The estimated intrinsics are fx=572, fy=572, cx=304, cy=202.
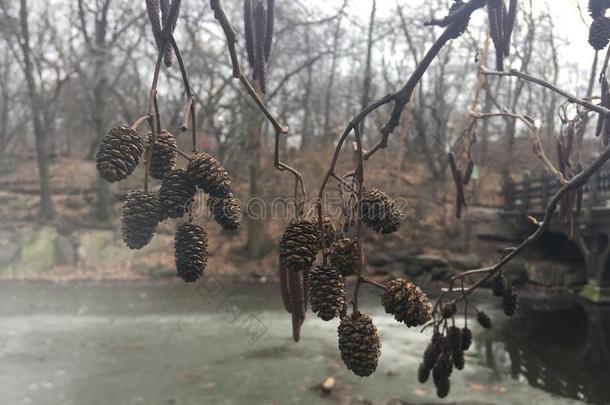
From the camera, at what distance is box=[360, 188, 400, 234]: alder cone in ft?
3.47

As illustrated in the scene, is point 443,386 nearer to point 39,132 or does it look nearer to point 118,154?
point 118,154

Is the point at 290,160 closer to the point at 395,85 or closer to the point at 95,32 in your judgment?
the point at 395,85

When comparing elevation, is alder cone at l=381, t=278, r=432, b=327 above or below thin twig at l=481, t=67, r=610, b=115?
below

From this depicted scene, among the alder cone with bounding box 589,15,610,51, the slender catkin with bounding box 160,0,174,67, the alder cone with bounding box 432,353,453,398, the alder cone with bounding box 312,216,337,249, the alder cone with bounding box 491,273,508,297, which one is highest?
the alder cone with bounding box 589,15,610,51

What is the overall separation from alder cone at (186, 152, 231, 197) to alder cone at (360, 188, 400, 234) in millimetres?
257

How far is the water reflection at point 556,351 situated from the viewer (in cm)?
792

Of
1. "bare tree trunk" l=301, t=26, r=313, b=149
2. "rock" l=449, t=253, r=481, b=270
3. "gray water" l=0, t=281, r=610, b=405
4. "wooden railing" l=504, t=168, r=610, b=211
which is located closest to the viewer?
"gray water" l=0, t=281, r=610, b=405

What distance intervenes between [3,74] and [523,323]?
→ 88.9 feet

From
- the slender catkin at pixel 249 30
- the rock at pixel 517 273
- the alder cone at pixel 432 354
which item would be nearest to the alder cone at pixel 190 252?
the slender catkin at pixel 249 30

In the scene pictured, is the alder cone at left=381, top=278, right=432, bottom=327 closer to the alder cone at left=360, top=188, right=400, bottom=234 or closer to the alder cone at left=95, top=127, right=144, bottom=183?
the alder cone at left=360, top=188, right=400, bottom=234

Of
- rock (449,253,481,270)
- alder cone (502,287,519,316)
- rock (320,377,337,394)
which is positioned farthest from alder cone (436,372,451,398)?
rock (449,253,481,270)

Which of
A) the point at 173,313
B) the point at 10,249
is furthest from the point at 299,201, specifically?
the point at 10,249

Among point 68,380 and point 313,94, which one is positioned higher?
point 313,94

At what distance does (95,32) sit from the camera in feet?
65.6
